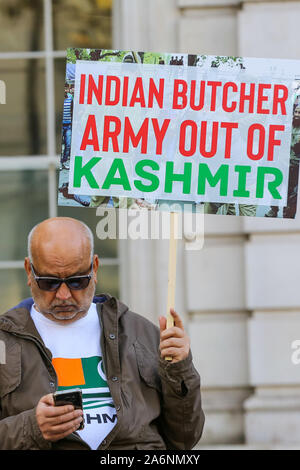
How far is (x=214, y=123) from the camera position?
11.9 feet

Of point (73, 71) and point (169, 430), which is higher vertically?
point (73, 71)

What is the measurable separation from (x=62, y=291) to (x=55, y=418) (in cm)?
43

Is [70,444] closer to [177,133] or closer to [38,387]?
[38,387]

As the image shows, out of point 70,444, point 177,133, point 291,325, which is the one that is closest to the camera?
point 70,444

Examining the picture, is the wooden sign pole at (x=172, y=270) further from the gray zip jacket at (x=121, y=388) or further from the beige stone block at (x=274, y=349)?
the beige stone block at (x=274, y=349)

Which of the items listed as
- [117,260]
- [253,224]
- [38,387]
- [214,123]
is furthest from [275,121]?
[117,260]

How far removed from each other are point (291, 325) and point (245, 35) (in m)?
1.62

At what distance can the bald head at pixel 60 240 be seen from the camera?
351 cm

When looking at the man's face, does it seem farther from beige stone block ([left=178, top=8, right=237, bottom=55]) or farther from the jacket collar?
beige stone block ([left=178, top=8, right=237, bottom=55])

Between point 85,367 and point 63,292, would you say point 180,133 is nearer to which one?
point 63,292

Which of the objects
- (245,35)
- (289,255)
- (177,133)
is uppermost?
(245,35)

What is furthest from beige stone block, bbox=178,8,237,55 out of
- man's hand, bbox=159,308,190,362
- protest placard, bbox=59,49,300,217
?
man's hand, bbox=159,308,190,362

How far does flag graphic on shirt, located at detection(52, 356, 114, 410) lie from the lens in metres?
3.46

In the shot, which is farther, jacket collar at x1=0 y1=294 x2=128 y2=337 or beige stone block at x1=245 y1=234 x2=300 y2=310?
beige stone block at x1=245 y1=234 x2=300 y2=310
